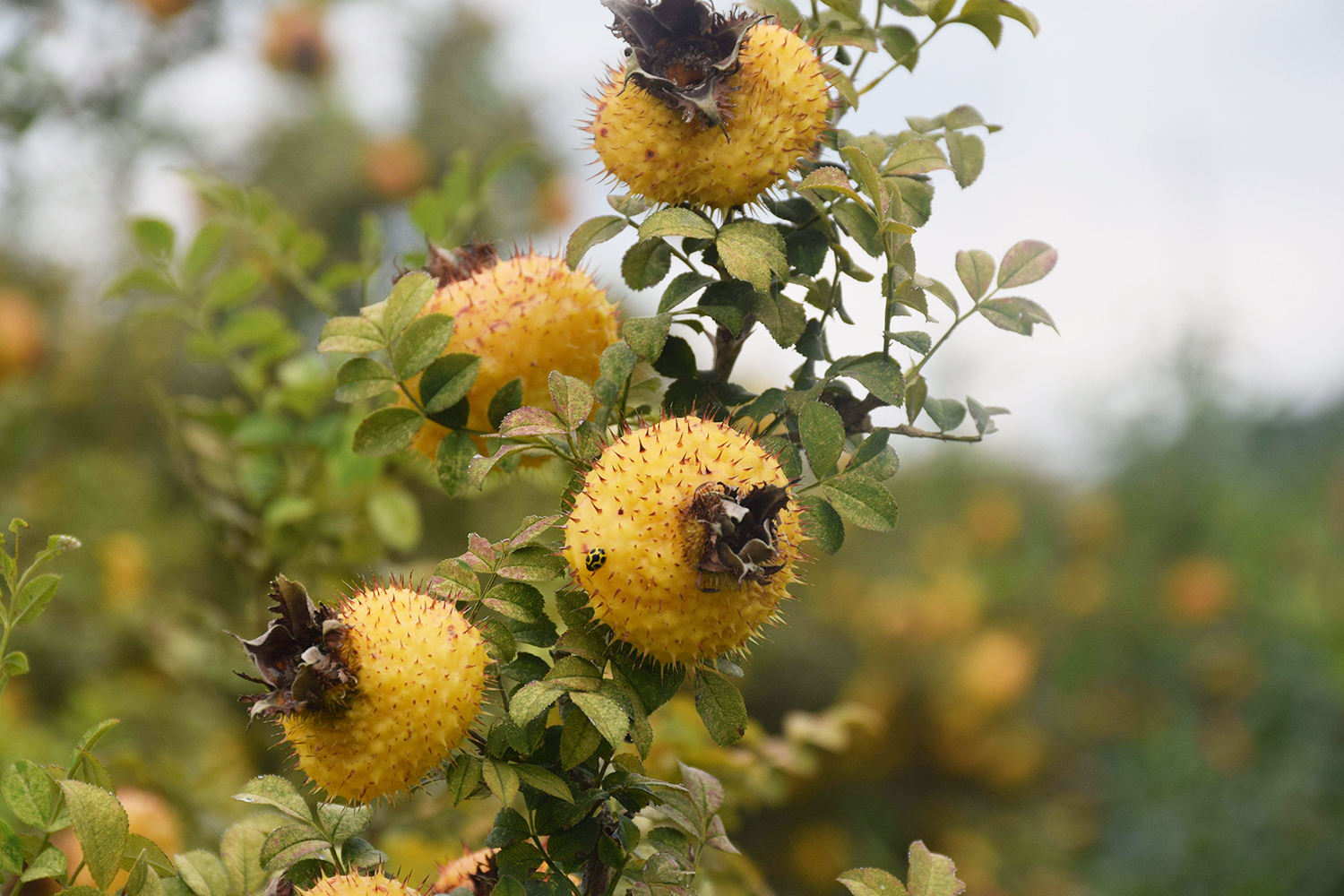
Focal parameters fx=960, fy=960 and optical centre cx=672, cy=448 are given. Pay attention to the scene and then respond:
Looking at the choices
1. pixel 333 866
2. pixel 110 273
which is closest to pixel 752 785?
pixel 333 866

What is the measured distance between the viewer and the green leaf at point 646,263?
49 cm

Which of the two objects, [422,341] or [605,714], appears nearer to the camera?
[605,714]

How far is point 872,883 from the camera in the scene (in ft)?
1.45

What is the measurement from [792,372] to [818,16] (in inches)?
8.1

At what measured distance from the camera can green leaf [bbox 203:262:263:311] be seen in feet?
2.83

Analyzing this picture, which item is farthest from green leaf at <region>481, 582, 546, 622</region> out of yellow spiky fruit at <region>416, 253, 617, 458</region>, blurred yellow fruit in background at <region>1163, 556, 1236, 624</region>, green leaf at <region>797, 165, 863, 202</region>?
blurred yellow fruit in background at <region>1163, 556, 1236, 624</region>

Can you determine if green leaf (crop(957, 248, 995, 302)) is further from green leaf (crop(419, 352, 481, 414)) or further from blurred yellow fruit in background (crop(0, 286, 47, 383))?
blurred yellow fruit in background (crop(0, 286, 47, 383))

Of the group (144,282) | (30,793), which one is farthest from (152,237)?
(30,793)

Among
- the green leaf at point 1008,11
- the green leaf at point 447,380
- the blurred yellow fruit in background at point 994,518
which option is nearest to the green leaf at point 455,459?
the green leaf at point 447,380

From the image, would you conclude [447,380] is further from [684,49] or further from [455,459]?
[684,49]

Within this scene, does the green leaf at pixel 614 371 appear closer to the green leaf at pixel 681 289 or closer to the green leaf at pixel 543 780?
the green leaf at pixel 681 289

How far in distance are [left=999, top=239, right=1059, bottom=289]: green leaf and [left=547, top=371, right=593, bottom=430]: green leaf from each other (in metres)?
0.24

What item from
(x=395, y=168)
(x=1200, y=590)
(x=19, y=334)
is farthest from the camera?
(x=1200, y=590)

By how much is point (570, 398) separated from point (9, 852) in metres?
0.32
